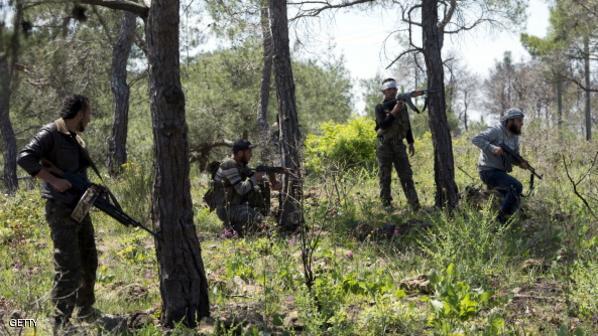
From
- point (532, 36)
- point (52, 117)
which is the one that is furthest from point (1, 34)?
point (532, 36)

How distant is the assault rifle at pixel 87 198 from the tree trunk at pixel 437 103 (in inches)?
168

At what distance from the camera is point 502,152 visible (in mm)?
6578

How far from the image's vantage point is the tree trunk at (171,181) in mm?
3809

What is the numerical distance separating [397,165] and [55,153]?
183 inches

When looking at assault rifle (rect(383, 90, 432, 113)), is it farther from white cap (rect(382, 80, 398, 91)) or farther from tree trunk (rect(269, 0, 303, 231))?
tree trunk (rect(269, 0, 303, 231))

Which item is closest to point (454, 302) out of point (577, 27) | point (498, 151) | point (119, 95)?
point (498, 151)

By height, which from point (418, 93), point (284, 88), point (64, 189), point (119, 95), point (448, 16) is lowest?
point (64, 189)

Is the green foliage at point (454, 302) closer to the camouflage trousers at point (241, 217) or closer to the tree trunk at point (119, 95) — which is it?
the camouflage trousers at point (241, 217)

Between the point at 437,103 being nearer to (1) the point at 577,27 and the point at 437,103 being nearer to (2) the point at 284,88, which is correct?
→ (2) the point at 284,88

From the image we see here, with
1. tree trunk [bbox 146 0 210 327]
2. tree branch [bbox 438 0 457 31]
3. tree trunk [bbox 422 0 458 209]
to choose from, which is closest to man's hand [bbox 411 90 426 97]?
tree trunk [bbox 422 0 458 209]

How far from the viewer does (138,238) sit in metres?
6.72

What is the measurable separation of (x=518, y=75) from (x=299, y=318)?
44.1m

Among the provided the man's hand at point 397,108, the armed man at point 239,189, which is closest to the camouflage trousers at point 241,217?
the armed man at point 239,189

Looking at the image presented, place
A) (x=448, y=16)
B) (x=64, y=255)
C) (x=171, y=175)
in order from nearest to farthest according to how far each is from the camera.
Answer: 1. (x=171, y=175)
2. (x=64, y=255)
3. (x=448, y=16)
